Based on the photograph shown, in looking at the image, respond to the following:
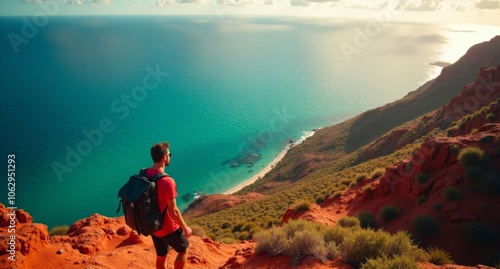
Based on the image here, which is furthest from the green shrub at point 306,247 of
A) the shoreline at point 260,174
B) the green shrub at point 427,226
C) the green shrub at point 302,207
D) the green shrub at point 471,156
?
the shoreline at point 260,174

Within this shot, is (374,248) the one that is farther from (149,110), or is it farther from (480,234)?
(149,110)

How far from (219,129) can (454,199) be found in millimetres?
62902

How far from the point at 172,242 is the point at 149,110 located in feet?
268

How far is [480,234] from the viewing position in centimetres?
859

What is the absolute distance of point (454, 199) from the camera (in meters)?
10.4

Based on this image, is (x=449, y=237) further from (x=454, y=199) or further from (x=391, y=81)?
(x=391, y=81)

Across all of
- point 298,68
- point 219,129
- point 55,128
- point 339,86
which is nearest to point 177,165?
point 219,129

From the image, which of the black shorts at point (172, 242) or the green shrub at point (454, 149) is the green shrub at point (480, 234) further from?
the black shorts at point (172, 242)

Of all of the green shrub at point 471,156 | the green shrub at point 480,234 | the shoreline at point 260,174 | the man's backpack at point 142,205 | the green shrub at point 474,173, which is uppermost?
the man's backpack at point 142,205

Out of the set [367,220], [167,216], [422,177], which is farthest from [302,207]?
[167,216]

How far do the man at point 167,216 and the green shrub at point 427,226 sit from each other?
885 centimetres

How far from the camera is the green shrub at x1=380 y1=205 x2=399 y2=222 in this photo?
11844mm

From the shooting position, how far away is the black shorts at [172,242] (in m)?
4.62

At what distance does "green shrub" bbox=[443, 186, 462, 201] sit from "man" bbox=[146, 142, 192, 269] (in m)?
10.3
